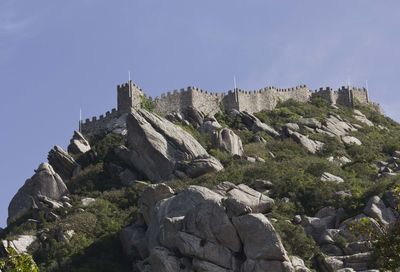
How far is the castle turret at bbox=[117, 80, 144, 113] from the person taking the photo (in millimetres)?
63750

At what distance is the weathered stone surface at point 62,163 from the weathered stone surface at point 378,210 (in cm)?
2051

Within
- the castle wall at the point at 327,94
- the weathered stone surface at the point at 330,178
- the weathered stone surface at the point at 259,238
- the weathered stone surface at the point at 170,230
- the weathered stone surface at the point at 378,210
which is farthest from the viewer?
the castle wall at the point at 327,94

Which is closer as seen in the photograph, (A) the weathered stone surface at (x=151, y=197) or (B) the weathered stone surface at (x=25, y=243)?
(A) the weathered stone surface at (x=151, y=197)

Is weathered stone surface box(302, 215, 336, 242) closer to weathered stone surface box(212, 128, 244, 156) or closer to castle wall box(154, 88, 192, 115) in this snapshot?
weathered stone surface box(212, 128, 244, 156)

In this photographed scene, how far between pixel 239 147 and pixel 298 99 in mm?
20304

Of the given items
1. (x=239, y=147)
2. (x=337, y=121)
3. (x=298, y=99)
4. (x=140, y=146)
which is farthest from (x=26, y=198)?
(x=298, y=99)

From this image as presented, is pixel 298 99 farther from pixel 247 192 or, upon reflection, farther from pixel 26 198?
pixel 247 192

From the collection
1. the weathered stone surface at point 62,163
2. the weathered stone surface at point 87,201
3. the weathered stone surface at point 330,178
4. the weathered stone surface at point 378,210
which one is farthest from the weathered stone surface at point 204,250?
the weathered stone surface at point 62,163

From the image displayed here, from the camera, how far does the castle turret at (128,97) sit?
63.8m

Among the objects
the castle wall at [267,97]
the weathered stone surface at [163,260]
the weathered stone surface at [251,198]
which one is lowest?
the weathered stone surface at [163,260]

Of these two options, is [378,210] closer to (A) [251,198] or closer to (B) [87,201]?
(A) [251,198]

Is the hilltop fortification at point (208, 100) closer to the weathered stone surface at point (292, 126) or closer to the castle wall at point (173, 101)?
the castle wall at point (173, 101)

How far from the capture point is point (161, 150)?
52.1m

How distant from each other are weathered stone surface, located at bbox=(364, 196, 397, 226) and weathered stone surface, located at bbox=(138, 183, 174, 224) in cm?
853
